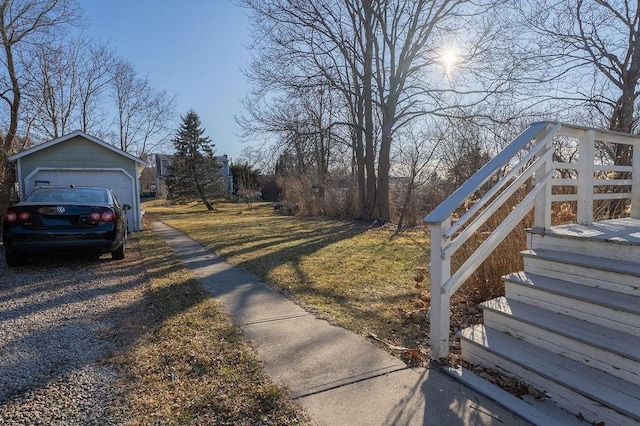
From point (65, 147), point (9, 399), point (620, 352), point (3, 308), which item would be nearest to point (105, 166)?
point (65, 147)

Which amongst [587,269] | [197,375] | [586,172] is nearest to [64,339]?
[197,375]

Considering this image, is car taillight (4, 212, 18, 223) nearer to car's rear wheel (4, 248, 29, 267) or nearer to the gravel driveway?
car's rear wheel (4, 248, 29, 267)

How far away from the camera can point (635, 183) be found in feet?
14.8

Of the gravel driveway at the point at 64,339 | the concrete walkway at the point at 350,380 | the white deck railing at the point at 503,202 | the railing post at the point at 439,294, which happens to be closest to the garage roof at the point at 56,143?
the gravel driveway at the point at 64,339

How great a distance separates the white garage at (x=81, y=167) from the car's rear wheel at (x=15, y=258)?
17.9ft

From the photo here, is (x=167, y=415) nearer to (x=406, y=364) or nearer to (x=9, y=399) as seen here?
(x=9, y=399)

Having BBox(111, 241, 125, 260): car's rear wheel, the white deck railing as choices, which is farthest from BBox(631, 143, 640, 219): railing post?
BBox(111, 241, 125, 260): car's rear wheel

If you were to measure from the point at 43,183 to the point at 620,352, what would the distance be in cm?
1298

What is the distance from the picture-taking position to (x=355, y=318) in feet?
13.0

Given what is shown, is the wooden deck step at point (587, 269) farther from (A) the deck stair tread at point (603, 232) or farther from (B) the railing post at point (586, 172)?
(B) the railing post at point (586, 172)

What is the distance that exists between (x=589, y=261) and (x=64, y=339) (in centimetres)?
453

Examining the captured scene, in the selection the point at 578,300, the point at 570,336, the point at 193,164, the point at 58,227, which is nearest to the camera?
the point at 570,336

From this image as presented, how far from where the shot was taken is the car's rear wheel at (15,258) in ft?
20.3

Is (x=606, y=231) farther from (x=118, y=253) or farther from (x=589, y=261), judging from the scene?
(x=118, y=253)
